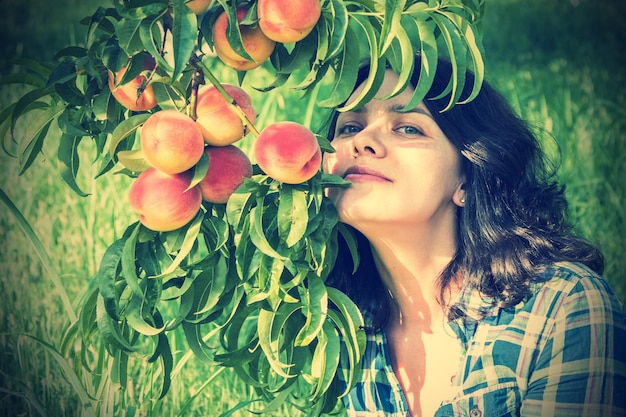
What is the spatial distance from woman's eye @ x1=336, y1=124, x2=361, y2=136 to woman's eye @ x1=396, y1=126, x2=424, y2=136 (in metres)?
0.09

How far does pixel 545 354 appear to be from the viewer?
129 cm

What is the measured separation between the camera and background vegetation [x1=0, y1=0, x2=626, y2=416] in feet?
5.97

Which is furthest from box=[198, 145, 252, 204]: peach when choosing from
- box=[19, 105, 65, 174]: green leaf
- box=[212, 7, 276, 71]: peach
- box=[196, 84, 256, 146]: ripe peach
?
box=[19, 105, 65, 174]: green leaf

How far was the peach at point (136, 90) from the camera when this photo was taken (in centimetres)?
100

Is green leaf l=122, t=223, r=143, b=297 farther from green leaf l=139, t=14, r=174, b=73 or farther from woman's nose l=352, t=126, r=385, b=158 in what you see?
woman's nose l=352, t=126, r=385, b=158

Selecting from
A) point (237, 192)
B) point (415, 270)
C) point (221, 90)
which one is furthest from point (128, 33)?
point (415, 270)

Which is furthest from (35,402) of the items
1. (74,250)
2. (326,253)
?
(326,253)

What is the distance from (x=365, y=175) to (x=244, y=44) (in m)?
0.37

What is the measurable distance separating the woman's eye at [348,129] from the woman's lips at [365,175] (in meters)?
0.14

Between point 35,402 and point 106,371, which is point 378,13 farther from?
point 35,402

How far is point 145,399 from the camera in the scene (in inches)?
69.1

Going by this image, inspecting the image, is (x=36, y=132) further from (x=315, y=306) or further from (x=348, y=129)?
(x=348, y=129)

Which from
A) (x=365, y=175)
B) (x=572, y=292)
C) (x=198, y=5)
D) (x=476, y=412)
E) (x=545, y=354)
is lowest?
(x=476, y=412)

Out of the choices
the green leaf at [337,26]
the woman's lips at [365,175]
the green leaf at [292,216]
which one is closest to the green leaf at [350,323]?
the green leaf at [292,216]
